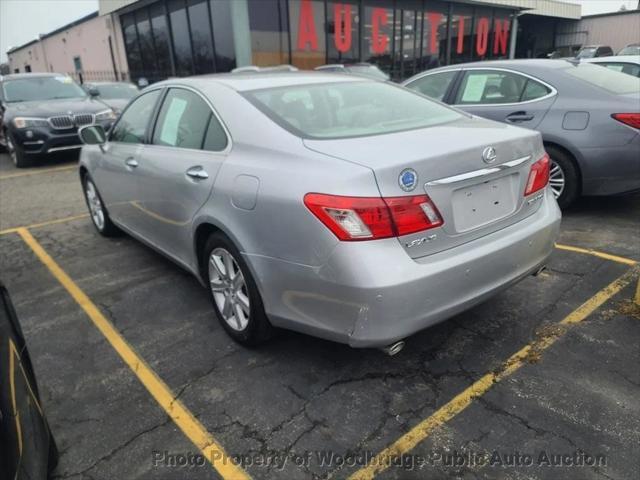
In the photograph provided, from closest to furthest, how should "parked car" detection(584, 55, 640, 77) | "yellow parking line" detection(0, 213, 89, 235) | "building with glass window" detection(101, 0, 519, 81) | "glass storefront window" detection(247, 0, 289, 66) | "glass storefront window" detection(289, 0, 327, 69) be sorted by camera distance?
1. "yellow parking line" detection(0, 213, 89, 235)
2. "parked car" detection(584, 55, 640, 77)
3. "glass storefront window" detection(247, 0, 289, 66)
4. "building with glass window" detection(101, 0, 519, 81)
5. "glass storefront window" detection(289, 0, 327, 69)

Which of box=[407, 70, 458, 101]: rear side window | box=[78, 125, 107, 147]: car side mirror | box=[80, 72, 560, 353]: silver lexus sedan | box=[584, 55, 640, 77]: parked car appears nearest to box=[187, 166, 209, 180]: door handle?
box=[80, 72, 560, 353]: silver lexus sedan

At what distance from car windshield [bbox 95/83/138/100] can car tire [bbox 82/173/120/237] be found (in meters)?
7.76

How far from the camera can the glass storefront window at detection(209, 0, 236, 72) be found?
Answer: 1540 cm

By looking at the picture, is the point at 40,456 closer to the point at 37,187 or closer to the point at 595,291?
the point at 595,291

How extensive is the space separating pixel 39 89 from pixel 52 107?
116 cm

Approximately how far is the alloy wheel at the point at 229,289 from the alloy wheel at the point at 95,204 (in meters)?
2.49

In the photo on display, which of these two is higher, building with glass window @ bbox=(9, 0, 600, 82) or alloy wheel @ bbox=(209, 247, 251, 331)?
building with glass window @ bbox=(9, 0, 600, 82)

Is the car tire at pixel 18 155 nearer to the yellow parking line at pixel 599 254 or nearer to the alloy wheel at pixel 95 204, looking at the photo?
the alloy wheel at pixel 95 204

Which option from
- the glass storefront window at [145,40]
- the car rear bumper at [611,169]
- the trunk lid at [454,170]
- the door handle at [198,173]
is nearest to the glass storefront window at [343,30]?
the glass storefront window at [145,40]

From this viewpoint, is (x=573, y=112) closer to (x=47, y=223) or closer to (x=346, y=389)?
(x=346, y=389)

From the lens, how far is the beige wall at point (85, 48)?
21.4 m

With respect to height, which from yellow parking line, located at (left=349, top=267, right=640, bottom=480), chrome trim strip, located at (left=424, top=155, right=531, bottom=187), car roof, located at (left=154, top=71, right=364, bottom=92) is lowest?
yellow parking line, located at (left=349, top=267, right=640, bottom=480)

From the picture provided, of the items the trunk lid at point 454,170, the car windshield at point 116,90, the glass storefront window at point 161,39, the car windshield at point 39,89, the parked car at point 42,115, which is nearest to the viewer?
the trunk lid at point 454,170

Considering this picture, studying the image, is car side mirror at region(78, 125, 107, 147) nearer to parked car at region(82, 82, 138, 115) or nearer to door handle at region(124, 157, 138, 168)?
door handle at region(124, 157, 138, 168)
